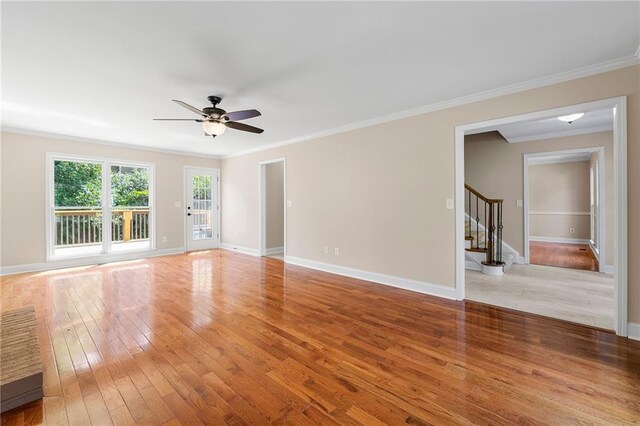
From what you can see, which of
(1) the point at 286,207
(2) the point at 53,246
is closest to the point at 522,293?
(1) the point at 286,207

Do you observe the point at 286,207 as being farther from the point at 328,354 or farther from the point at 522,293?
the point at 522,293

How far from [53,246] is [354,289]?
5.71 meters

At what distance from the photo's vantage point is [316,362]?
83.8 inches

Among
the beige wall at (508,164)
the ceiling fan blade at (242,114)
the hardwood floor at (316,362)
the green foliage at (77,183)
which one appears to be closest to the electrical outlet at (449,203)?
the hardwood floor at (316,362)

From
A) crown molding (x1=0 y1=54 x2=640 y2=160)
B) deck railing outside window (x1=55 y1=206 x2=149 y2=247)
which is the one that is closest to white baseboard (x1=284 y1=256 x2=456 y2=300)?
crown molding (x1=0 y1=54 x2=640 y2=160)

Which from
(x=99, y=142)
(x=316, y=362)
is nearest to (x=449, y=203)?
(x=316, y=362)

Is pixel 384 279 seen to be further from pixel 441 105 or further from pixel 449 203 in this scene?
pixel 441 105

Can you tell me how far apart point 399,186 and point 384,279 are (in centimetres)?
145

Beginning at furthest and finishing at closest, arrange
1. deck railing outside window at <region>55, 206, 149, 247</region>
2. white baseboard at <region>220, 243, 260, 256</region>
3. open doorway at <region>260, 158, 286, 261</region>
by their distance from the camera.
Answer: white baseboard at <region>220, 243, 260, 256</region>, open doorway at <region>260, 158, 286, 261</region>, deck railing outside window at <region>55, 206, 149, 247</region>

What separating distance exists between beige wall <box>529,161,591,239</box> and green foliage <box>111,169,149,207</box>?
11180 millimetres

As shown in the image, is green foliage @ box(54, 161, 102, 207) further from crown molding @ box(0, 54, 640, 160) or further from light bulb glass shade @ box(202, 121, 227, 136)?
light bulb glass shade @ box(202, 121, 227, 136)

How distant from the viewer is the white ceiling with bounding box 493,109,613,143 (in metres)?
4.40

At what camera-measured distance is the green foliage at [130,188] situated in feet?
19.5

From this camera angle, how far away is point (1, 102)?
3.53m
